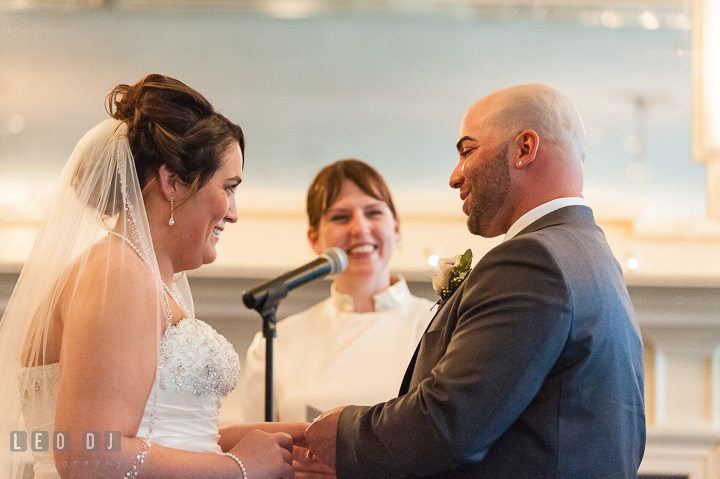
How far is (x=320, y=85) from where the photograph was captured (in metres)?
3.57

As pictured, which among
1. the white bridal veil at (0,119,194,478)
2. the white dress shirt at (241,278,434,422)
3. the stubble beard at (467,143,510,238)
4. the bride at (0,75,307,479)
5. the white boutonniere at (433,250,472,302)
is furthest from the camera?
the white dress shirt at (241,278,434,422)

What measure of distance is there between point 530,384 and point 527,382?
1cm

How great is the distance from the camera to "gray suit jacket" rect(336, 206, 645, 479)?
59.1 inches

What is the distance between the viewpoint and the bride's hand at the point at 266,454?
180cm

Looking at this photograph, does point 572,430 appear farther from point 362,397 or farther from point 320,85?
point 320,85

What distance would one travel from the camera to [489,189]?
6.17 feet

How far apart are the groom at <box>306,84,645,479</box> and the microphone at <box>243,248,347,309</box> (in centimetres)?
42

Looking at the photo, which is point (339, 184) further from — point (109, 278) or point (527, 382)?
point (527, 382)

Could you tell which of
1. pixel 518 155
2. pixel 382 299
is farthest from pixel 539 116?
pixel 382 299

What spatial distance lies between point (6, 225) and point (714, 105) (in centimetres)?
381

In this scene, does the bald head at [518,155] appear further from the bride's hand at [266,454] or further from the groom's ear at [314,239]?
the groom's ear at [314,239]

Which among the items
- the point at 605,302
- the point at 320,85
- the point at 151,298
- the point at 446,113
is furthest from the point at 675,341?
the point at 151,298

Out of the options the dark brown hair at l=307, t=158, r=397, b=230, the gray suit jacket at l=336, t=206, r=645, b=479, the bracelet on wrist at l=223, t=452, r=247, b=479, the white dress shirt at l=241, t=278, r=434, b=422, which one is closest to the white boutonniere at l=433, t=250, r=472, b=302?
the gray suit jacket at l=336, t=206, r=645, b=479

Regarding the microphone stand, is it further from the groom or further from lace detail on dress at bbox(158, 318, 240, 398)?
the groom
